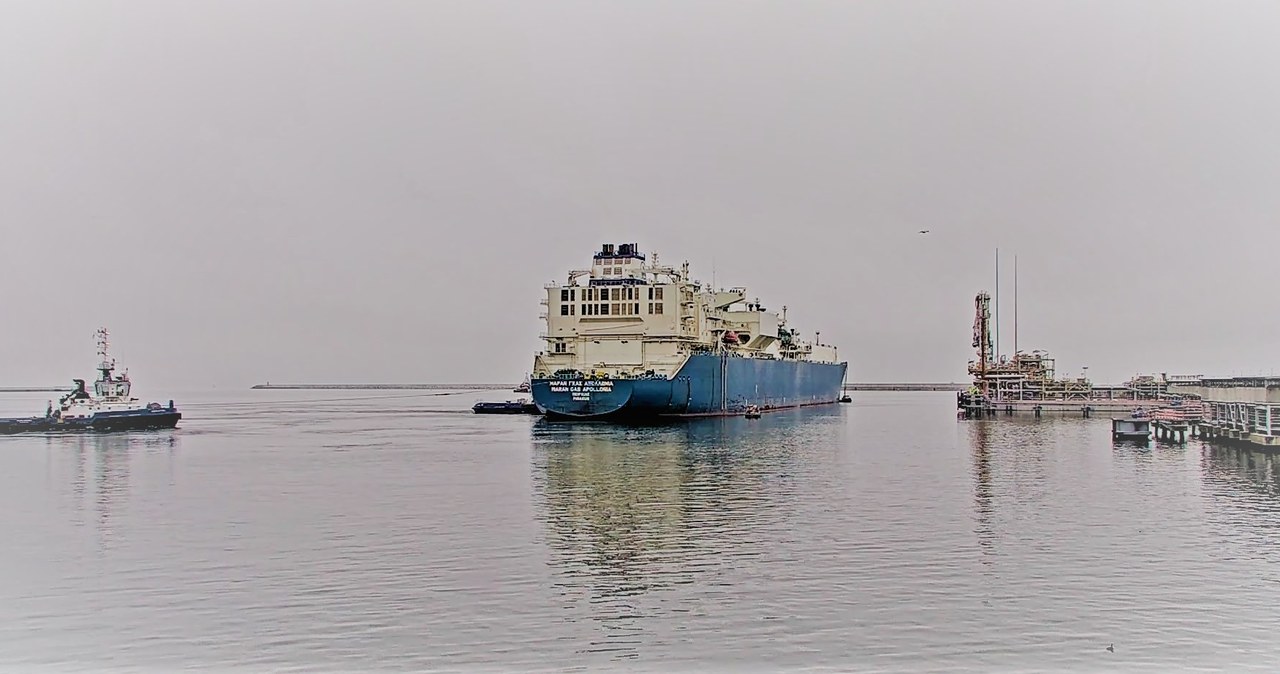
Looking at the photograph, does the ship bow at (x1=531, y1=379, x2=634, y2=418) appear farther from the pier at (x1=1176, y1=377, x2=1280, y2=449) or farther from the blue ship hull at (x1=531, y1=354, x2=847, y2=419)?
the pier at (x1=1176, y1=377, x2=1280, y2=449)

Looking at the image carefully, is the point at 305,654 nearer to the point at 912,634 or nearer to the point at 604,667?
the point at 604,667

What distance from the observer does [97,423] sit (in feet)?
185

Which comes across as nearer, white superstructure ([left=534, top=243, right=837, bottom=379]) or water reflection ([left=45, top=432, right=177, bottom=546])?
water reflection ([left=45, top=432, right=177, bottom=546])

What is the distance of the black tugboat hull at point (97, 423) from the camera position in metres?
56.1

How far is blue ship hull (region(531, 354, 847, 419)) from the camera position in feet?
197

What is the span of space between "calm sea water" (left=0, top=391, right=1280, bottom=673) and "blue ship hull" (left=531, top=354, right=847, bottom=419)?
23.8m

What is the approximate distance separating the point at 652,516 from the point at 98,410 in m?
43.5

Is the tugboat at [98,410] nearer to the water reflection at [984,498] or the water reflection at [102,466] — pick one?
the water reflection at [102,466]

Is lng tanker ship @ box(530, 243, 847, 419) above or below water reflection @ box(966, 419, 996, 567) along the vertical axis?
above

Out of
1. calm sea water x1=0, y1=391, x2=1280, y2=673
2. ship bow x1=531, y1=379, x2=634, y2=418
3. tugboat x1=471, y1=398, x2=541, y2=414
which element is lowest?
calm sea water x1=0, y1=391, x2=1280, y2=673

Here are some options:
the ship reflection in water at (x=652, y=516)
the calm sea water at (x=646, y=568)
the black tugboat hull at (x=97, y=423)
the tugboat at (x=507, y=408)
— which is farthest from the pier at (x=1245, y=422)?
the black tugboat hull at (x=97, y=423)

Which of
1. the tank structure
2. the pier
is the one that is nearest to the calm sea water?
the pier

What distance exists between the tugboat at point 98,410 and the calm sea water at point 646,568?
21.3m

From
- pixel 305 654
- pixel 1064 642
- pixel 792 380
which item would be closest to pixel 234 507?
pixel 305 654
